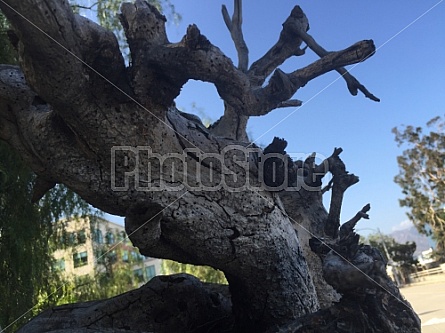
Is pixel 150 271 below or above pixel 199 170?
above

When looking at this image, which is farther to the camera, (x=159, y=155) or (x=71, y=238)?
(x=71, y=238)

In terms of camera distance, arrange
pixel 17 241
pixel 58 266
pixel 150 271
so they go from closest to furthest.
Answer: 1. pixel 17 241
2. pixel 58 266
3. pixel 150 271

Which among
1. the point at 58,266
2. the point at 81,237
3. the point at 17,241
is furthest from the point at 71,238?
the point at 17,241

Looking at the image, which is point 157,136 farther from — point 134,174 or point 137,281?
point 137,281

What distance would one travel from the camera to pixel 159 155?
246 centimetres

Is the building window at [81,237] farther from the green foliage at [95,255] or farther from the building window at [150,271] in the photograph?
the building window at [150,271]

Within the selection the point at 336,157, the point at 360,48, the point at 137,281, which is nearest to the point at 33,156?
the point at 360,48

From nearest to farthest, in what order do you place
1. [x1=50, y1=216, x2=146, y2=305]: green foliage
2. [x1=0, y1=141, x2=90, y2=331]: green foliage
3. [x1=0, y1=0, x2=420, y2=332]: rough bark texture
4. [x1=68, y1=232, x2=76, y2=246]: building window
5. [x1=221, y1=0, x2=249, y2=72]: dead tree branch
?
1. [x1=0, y1=0, x2=420, y2=332]: rough bark texture
2. [x1=221, y1=0, x2=249, y2=72]: dead tree branch
3. [x1=0, y1=141, x2=90, y2=331]: green foliage
4. [x1=50, y1=216, x2=146, y2=305]: green foliage
5. [x1=68, y1=232, x2=76, y2=246]: building window

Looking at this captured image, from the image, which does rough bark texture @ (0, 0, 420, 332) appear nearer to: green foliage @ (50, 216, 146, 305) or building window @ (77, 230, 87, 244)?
green foliage @ (50, 216, 146, 305)

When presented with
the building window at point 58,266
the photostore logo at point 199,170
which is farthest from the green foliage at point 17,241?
the photostore logo at point 199,170

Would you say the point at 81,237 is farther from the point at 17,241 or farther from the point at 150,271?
the point at 150,271

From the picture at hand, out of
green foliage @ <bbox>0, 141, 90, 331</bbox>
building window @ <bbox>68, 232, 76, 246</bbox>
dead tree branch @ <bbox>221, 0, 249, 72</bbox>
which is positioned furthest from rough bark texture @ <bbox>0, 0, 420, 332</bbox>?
building window @ <bbox>68, 232, 76, 246</bbox>

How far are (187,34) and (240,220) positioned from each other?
1195 millimetres

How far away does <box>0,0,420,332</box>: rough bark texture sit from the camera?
2219mm
